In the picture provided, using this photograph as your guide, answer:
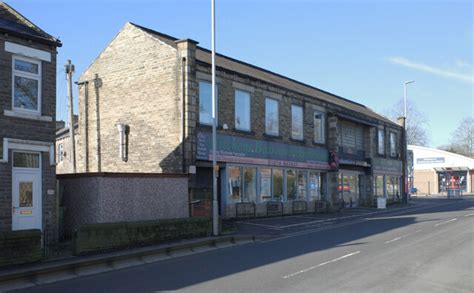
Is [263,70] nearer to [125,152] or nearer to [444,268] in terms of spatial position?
[125,152]

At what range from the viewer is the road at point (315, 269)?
947cm

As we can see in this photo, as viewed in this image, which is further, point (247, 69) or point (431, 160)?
point (431, 160)

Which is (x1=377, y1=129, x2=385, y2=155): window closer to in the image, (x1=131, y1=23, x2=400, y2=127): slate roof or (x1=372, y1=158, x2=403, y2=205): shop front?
(x1=372, y1=158, x2=403, y2=205): shop front

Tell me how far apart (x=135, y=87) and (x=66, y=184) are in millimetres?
8269

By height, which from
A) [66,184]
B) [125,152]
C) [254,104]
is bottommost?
[66,184]

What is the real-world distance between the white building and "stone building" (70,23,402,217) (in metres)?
A: 44.0

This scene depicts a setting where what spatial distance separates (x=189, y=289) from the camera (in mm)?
9461

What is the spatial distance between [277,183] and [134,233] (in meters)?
14.0

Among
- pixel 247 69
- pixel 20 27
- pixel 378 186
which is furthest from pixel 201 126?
pixel 378 186

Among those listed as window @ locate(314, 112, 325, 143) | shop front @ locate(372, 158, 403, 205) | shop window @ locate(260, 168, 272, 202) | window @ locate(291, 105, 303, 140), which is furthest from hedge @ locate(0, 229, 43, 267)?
shop front @ locate(372, 158, 403, 205)

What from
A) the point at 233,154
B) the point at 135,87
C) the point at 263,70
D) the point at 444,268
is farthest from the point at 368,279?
the point at 263,70

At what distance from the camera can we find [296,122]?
30.4 m

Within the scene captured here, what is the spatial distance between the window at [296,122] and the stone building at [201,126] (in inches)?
2.3

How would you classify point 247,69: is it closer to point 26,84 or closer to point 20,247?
point 26,84
